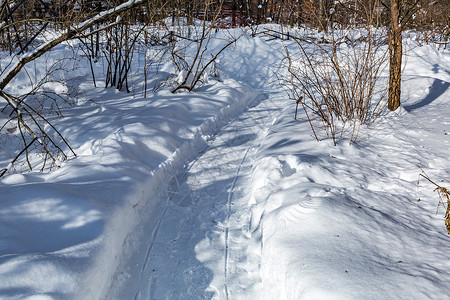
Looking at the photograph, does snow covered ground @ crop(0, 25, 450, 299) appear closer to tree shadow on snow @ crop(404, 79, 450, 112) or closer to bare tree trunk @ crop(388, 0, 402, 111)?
bare tree trunk @ crop(388, 0, 402, 111)

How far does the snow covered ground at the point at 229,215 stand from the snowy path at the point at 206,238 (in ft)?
0.04

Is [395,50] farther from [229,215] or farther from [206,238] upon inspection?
[206,238]

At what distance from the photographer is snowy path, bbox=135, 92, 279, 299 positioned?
3.04m

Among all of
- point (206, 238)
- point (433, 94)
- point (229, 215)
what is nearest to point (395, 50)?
point (433, 94)

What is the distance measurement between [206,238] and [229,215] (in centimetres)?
48

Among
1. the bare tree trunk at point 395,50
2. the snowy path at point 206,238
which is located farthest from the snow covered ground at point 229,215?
the bare tree trunk at point 395,50

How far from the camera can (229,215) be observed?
4.06 meters

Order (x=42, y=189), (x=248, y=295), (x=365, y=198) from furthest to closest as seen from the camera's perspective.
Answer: (x=365, y=198) < (x=42, y=189) < (x=248, y=295)

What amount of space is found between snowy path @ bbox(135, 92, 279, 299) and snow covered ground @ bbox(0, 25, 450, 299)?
0.01 metres

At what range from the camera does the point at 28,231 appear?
117 inches

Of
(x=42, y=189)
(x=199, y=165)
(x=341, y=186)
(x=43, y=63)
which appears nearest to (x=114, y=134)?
(x=199, y=165)

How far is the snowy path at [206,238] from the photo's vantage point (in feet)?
9.98

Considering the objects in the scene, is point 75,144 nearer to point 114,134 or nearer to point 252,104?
point 114,134

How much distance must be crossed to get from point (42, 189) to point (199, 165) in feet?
7.50
